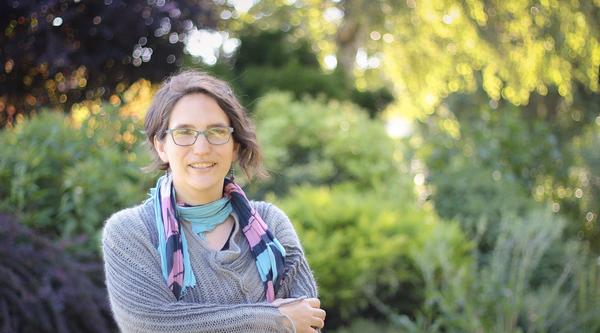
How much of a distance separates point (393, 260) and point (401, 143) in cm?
211

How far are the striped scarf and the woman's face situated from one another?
0.07 m

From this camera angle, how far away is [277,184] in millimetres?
5969

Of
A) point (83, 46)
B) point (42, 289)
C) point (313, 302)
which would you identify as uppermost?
point (83, 46)

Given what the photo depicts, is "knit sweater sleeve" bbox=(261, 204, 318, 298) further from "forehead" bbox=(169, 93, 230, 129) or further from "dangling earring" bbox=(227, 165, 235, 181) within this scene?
"forehead" bbox=(169, 93, 230, 129)

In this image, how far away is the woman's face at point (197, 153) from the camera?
2.18 meters

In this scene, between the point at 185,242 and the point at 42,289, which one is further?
the point at 42,289

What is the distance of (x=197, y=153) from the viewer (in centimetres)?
216

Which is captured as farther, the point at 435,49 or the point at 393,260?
the point at 435,49

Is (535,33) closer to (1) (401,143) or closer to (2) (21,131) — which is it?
(1) (401,143)

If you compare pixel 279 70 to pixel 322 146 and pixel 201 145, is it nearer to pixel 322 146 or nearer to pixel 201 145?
pixel 322 146

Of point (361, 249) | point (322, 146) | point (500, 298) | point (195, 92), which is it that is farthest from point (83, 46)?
point (195, 92)

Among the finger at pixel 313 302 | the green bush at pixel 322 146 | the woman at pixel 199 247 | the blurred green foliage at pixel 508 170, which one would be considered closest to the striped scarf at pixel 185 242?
the woman at pixel 199 247

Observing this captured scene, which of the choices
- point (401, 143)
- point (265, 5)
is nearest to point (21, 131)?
point (401, 143)

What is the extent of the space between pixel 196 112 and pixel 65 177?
2.36m
